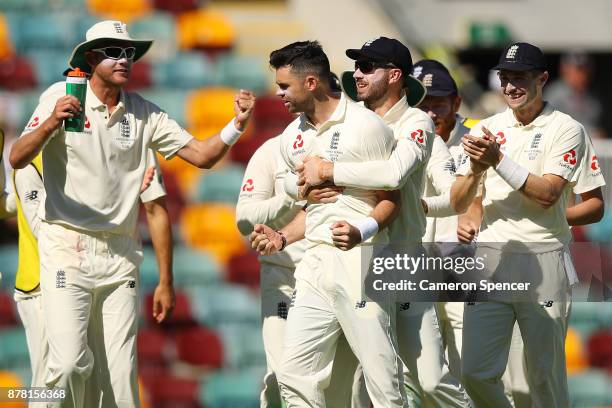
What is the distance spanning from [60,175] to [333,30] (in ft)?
20.6

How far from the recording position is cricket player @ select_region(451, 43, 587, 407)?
6.39 meters

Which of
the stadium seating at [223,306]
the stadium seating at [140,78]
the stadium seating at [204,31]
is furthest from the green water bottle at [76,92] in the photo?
the stadium seating at [204,31]

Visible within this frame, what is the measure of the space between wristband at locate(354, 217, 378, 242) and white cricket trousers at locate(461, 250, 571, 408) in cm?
104

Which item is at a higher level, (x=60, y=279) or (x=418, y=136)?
(x=418, y=136)

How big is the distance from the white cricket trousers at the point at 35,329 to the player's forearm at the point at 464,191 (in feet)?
7.34

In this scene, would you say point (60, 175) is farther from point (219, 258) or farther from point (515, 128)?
point (219, 258)

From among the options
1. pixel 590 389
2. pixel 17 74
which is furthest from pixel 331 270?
pixel 17 74

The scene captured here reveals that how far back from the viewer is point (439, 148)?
6.94 m

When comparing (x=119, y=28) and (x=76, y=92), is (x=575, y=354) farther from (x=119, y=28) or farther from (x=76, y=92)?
(x=76, y=92)

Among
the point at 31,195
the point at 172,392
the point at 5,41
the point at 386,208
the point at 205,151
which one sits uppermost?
the point at 5,41

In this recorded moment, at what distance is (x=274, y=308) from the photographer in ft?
23.2

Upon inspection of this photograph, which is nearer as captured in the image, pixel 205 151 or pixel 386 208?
pixel 386 208

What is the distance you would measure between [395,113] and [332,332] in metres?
1.11

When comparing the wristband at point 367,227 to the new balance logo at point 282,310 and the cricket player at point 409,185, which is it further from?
the new balance logo at point 282,310
